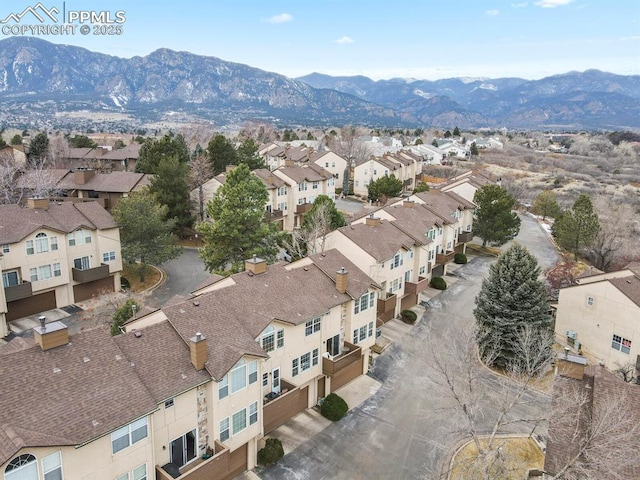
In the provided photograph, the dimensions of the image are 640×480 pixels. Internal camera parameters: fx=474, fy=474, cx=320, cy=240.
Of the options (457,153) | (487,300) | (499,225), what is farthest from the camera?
(457,153)

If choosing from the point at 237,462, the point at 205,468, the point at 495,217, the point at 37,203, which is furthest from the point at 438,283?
the point at 37,203

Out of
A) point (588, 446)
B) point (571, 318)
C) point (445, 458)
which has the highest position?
point (588, 446)

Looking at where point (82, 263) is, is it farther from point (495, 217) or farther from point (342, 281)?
point (495, 217)

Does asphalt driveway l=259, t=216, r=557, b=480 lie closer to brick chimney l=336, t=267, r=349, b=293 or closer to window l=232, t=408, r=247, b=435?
window l=232, t=408, r=247, b=435

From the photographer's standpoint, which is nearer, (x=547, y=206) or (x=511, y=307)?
(x=511, y=307)

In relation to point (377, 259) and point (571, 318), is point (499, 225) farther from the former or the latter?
point (377, 259)

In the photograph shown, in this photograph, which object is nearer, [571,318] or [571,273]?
[571,318]

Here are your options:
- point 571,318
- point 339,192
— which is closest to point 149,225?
point 571,318

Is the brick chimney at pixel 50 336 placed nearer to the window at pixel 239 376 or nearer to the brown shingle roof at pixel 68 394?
the brown shingle roof at pixel 68 394
